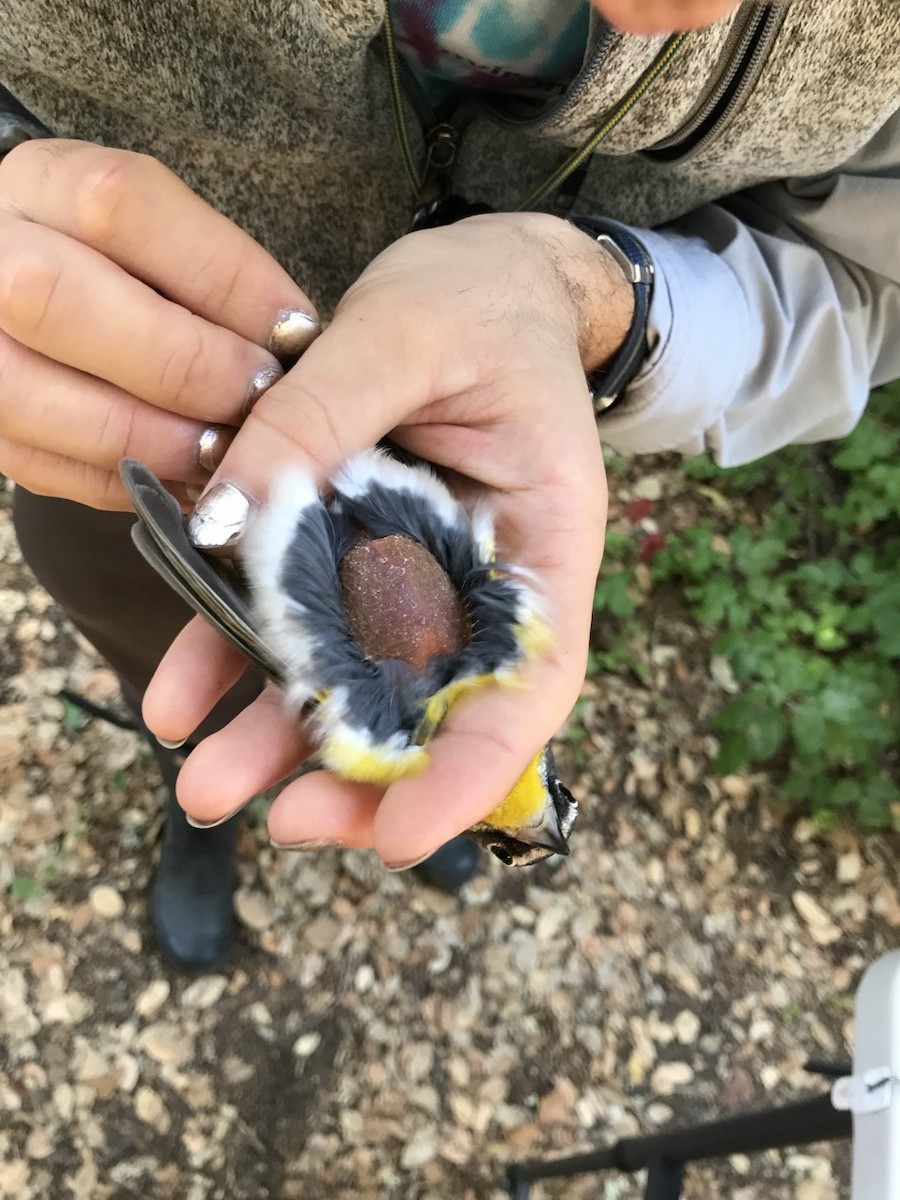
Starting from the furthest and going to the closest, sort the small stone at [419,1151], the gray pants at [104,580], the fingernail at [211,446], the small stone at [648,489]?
the small stone at [648,489], the small stone at [419,1151], the gray pants at [104,580], the fingernail at [211,446]

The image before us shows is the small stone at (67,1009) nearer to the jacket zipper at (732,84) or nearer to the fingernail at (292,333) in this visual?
the fingernail at (292,333)

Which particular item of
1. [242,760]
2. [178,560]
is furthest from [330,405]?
[242,760]

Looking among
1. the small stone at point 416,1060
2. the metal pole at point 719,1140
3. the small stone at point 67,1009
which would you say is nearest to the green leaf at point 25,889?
the small stone at point 67,1009

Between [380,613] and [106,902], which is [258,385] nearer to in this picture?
[380,613]

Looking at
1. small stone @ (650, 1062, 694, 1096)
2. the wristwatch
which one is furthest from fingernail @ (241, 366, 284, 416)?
small stone @ (650, 1062, 694, 1096)

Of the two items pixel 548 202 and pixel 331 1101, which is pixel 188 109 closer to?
pixel 548 202

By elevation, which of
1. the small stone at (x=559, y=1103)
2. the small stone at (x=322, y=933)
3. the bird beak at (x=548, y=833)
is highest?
the bird beak at (x=548, y=833)

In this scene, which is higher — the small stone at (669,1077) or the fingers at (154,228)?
the fingers at (154,228)
